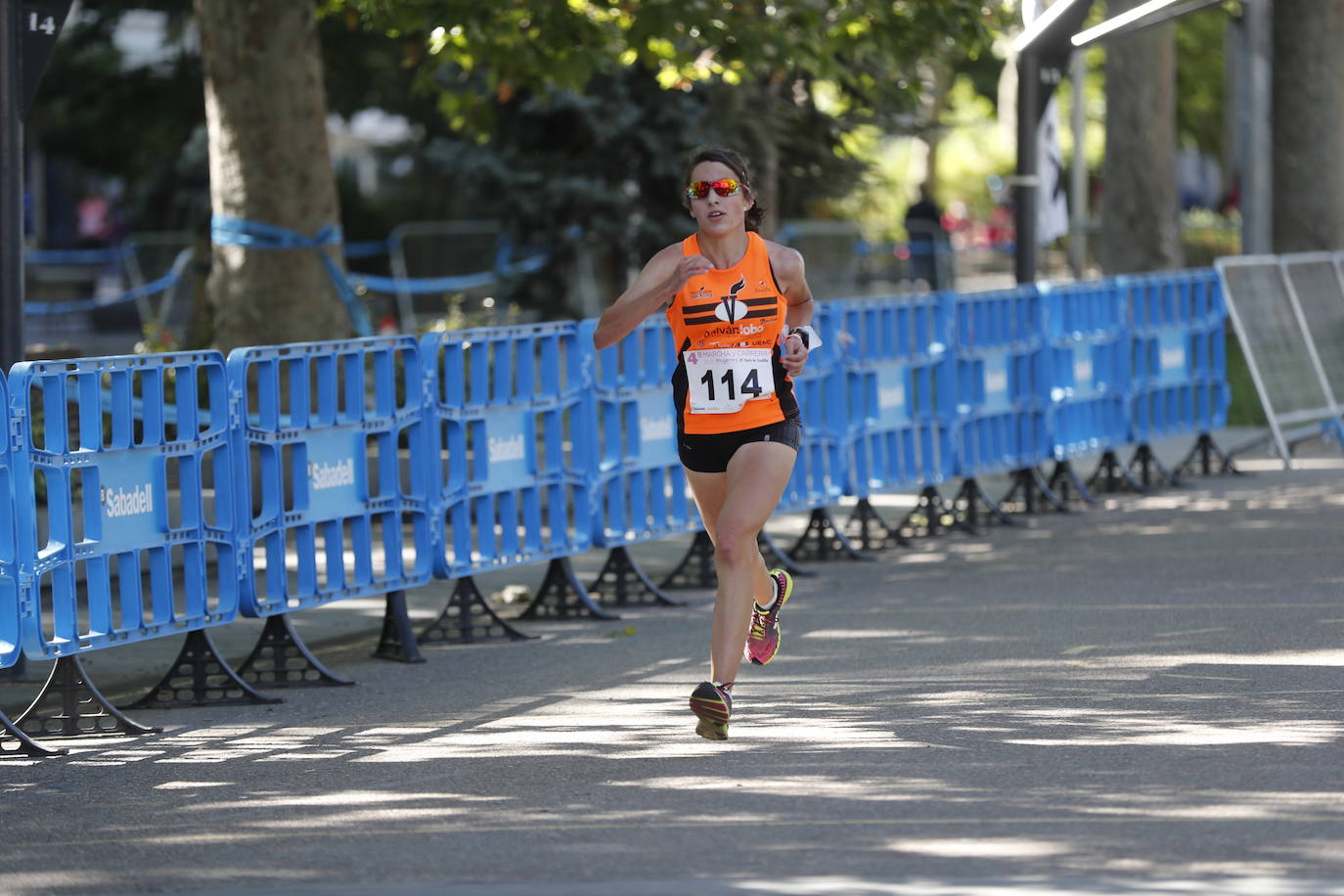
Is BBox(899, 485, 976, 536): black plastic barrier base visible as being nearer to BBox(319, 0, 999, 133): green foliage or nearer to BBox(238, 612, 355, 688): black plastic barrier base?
BBox(319, 0, 999, 133): green foliage

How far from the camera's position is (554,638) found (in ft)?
33.1

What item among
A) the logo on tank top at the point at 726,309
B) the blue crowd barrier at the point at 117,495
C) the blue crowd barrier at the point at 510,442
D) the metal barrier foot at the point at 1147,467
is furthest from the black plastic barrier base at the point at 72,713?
the metal barrier foot at the point at 1147,467

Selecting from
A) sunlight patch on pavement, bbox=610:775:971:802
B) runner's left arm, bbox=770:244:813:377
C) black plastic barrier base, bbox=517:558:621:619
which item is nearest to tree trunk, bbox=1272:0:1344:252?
black plastic barrier base, bbox=517:558:621:619

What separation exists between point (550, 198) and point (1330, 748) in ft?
62.2

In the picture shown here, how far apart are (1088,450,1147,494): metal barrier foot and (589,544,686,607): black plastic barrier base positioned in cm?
525

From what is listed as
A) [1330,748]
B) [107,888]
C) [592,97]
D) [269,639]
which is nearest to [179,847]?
[107,888]

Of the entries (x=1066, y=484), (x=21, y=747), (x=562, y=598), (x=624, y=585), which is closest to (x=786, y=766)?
(x=21, y=747)

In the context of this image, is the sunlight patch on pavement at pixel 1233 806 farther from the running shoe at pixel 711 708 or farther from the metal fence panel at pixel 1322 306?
the metal fence panel at pixel 1322 306

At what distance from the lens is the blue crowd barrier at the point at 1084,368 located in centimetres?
1443

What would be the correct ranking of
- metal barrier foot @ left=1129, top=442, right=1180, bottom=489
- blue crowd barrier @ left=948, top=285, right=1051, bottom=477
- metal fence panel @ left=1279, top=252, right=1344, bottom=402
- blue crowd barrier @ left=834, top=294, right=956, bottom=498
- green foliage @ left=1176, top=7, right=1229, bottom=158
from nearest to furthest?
blue crowd barrier @ left=834, top=294, right=956, bottom=498
blue crowd barrier @ left=948, top=285, right=1051, bottom=477
metal barrier foot @ left=1129, top=442, right=1180, bottom=489
metal fence panel @ left=1279, top=252, right=1344, bottom=402
green foliage @ left=1176, top=7, right=1229, bottom=158

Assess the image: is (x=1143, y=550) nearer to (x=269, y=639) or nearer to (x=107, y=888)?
(x=269, y=639)

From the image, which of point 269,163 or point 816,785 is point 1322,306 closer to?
point 269,163

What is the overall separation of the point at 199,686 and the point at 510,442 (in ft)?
7.15

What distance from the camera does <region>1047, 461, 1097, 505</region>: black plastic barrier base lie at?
48.2 ft
